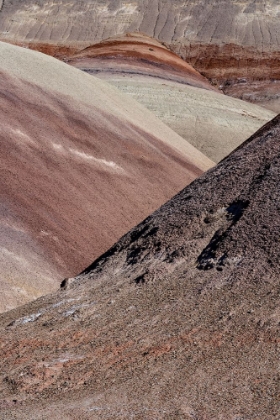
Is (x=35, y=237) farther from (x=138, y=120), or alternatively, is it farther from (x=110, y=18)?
(x=110, y=18)

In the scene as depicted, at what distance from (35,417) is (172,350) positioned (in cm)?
200

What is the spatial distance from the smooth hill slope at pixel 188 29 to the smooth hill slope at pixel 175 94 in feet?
16.9

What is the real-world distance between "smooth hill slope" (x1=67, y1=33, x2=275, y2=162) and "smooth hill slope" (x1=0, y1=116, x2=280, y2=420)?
1800cm

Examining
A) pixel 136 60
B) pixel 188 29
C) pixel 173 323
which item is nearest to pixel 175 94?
pixel 136 60

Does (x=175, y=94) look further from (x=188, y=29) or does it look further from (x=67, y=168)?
(x=188, y=29)

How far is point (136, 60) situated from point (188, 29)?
15693 mm

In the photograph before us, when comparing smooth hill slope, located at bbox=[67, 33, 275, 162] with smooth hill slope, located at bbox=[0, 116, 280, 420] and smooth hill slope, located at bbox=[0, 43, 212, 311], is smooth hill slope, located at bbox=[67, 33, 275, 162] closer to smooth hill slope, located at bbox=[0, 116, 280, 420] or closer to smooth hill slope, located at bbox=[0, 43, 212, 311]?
smooth hill slope, located at bbox=[0, 43, 212, 311]

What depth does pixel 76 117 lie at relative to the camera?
23.1 meters

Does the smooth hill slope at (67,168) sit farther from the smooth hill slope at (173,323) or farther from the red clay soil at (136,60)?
the red clay soil at (136,60)

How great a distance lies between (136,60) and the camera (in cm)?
4403

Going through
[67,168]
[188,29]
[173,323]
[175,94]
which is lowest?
[175,94]

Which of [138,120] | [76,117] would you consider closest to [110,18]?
[138,120]

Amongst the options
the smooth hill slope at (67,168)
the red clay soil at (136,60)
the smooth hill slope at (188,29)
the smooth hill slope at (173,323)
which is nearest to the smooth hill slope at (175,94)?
the red clay soil at (136,60)

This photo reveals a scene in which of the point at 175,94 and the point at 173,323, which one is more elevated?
the point at 173,323
